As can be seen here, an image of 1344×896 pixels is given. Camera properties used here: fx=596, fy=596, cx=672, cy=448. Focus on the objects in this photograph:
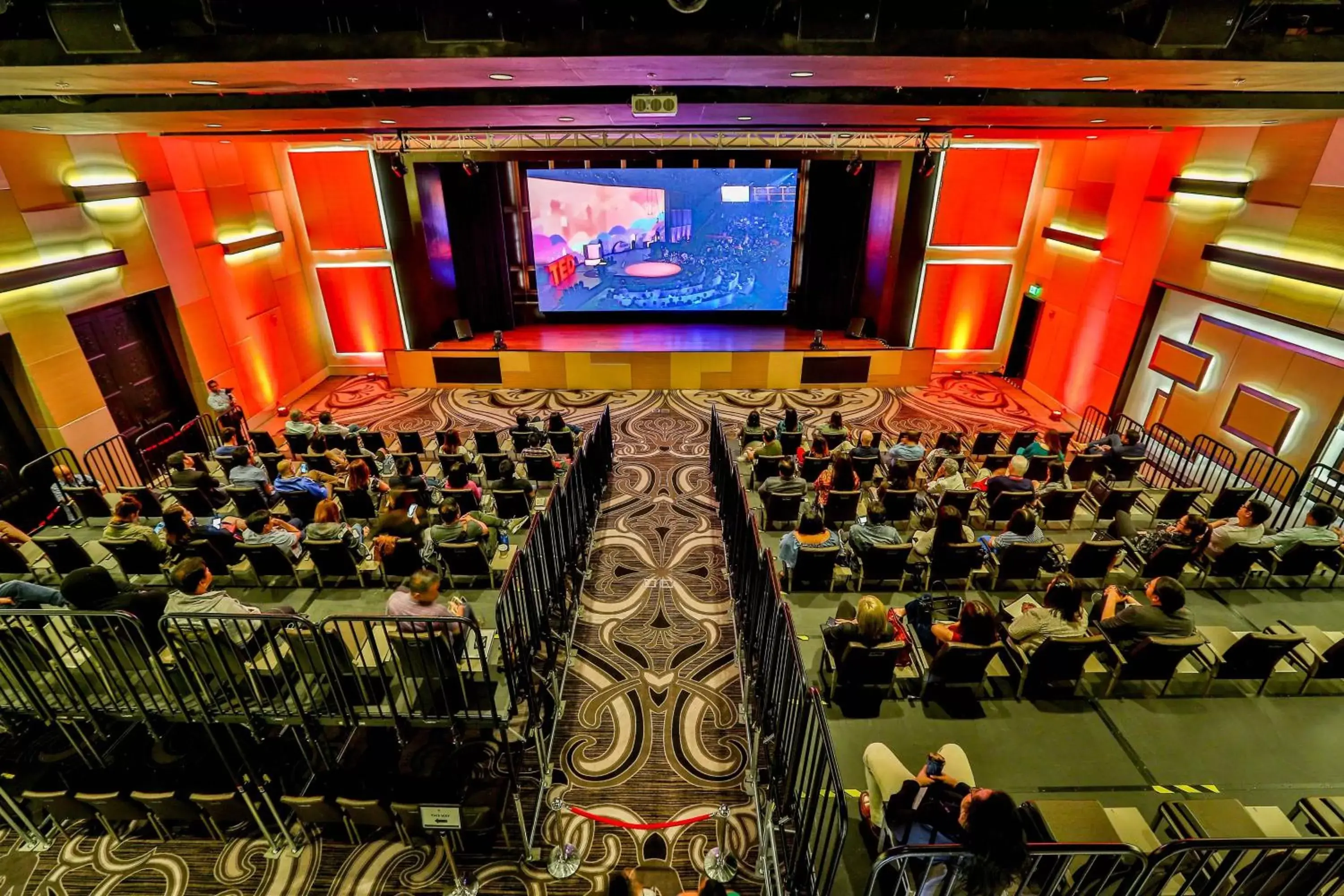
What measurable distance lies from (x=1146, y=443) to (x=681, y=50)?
368 inches

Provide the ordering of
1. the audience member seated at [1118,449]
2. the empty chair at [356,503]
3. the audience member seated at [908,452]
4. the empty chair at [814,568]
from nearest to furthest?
the empty chair at [814,568]
the empty chair at [356,503]
the audience member seated at [1118,449]
the audience member seated at [908,452]

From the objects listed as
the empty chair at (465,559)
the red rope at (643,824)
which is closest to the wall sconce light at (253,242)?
the empty chair at (465,559)

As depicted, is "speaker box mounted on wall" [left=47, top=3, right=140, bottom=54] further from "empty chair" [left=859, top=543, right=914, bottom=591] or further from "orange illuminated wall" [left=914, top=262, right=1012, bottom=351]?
"orange illuminated wall" [left=914, top=262, right=1012, bottom=351]

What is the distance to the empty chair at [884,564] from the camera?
16.2ft

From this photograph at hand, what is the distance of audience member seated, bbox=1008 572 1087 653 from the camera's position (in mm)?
4141

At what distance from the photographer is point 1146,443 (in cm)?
884

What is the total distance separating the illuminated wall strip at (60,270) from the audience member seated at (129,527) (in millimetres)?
3247

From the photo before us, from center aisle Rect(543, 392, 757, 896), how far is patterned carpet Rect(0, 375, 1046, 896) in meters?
0.01

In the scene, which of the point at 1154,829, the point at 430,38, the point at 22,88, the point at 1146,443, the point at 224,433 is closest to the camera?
the point at 430,38

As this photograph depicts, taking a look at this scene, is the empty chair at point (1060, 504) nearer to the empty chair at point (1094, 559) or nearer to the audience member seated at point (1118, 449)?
the empty chair at point (1094, 559)

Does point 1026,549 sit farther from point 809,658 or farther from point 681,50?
point 681,50

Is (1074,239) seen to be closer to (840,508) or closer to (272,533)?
(840,508)

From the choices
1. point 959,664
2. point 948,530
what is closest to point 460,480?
point 948,530

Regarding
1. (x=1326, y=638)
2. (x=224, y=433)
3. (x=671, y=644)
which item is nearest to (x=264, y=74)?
(x=671, y=644)
